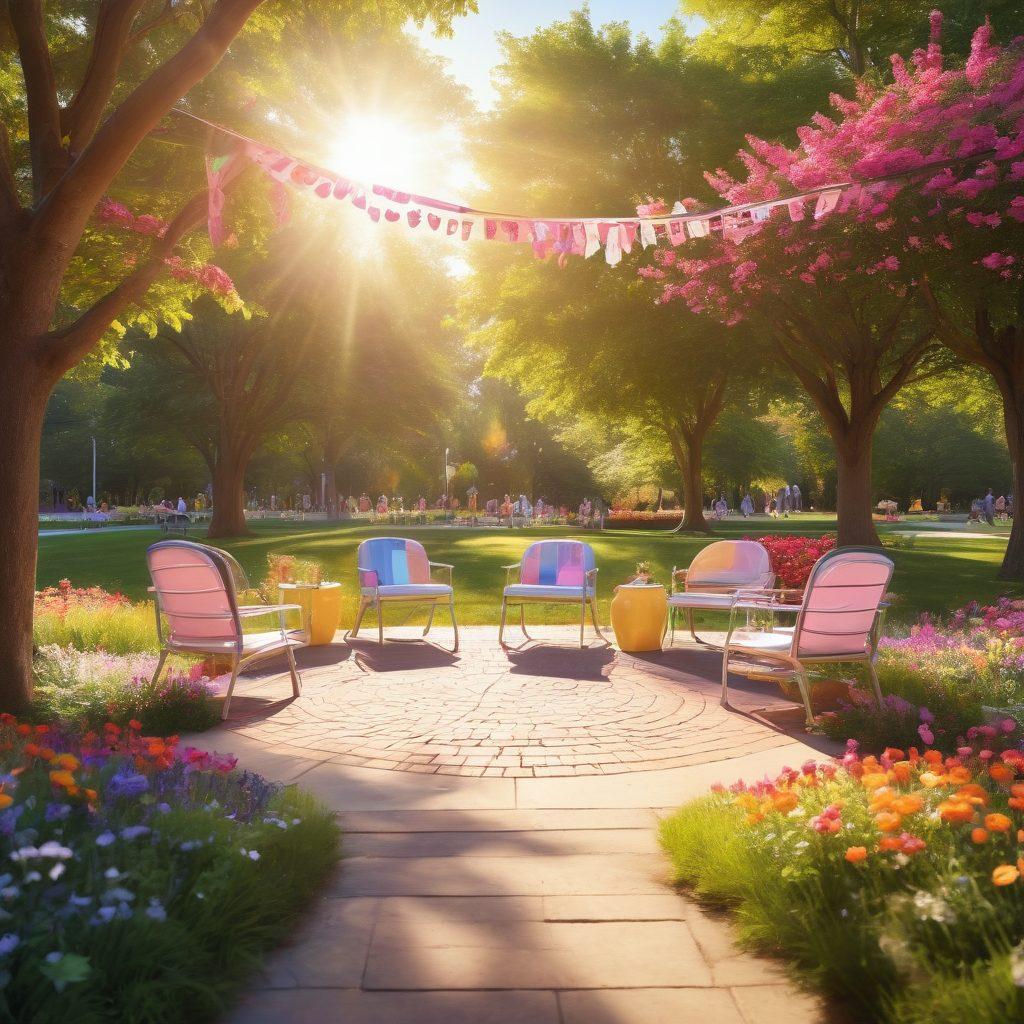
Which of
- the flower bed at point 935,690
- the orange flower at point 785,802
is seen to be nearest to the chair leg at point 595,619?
the flower bed at point 935,690

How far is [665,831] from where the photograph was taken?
3824mm

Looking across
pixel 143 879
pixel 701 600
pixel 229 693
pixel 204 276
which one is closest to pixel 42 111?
pixel 204 276

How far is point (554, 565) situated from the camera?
1040 centimetres

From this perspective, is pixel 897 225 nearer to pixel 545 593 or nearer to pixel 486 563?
pixel 545 593

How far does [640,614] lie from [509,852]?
571 cm

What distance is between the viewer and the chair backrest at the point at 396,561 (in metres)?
10.3

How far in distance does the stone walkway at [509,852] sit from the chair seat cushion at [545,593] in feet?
5.65

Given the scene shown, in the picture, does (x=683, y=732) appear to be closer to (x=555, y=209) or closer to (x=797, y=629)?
(x=797, y=629)

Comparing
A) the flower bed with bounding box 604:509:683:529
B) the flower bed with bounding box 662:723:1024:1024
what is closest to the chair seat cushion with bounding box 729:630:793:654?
the flower bed with bounding box 662:723:1024:1024

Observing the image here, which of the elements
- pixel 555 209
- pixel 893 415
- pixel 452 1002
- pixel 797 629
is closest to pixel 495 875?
pixel 452 1002

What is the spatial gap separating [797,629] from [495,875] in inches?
124

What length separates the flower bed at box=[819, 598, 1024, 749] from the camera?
536 centimetres

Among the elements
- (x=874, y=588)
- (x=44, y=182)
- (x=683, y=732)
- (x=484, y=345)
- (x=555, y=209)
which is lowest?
(x=683, y=732)

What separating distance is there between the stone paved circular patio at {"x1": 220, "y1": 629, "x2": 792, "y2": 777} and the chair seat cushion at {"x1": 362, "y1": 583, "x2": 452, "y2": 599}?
62 cm
